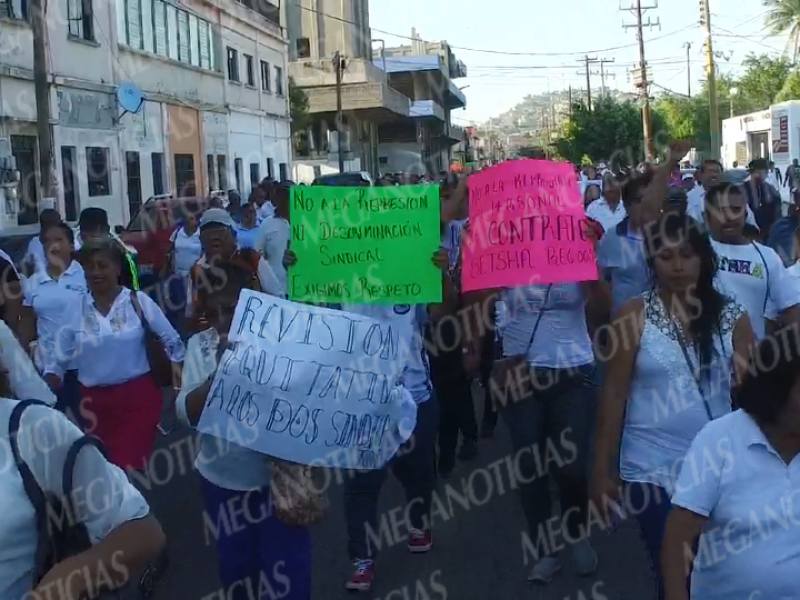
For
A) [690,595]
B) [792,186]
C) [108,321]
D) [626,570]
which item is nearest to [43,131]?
[792,186]

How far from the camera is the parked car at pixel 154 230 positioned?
1542cm

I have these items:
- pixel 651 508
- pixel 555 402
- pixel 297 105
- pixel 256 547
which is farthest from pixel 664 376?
pixel 297 105

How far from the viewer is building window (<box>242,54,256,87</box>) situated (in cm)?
3747

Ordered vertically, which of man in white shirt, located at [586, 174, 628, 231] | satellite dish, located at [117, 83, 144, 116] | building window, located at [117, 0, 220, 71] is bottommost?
man in white shirt, located at [586, 174, 628, 231]

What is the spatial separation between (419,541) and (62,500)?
3.61 m

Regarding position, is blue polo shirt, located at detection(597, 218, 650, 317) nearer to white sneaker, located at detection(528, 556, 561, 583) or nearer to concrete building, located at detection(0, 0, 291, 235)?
white sneaker, located at detection(528, 556, 561, 583)

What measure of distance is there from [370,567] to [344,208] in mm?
1713

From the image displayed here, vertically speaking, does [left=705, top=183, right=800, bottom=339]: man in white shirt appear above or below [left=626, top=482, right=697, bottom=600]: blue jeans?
above

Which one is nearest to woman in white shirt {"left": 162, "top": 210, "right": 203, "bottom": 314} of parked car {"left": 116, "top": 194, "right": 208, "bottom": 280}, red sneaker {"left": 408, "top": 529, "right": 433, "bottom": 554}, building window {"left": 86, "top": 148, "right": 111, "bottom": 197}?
parked car {"left": 116, "top": 194, "right": 208, "bottom": 280}

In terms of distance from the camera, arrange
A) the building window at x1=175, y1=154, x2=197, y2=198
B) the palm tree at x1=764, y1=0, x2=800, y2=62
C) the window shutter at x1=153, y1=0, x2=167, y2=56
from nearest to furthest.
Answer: the window shutter at x1=153, y1=0, x2=167, y2=56 → the building window at x1=175, y1=154, x2=197, y2=198 → the palm tree at x1=764, y1=0, x2=800, y2=62

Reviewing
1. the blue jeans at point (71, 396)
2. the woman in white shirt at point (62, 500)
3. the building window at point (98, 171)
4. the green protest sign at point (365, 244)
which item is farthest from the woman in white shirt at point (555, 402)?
the building window at point (98, 171)

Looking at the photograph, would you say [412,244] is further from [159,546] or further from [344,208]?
[159,546]

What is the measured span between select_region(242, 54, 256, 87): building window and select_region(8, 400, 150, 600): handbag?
3596 cm

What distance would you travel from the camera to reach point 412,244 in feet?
17.6
